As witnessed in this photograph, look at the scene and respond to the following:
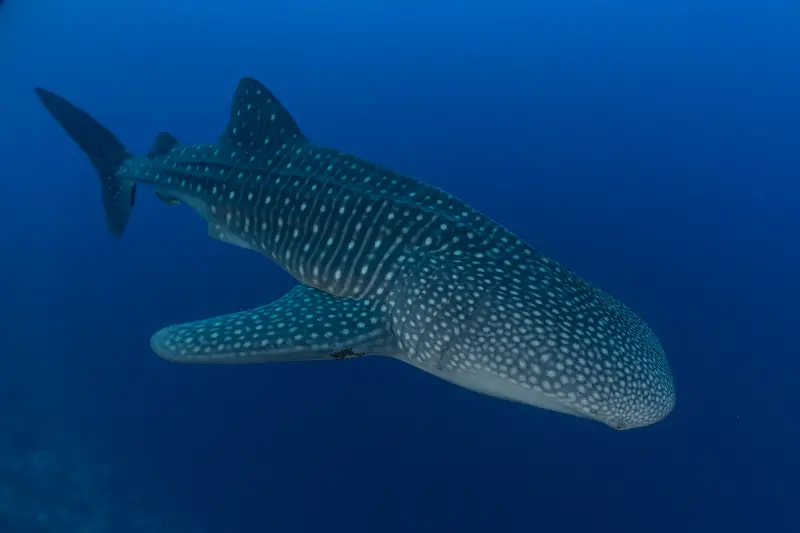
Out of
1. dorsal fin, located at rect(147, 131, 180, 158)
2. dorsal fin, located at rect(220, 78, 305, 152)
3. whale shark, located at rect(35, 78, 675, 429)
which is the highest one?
dorsal fin, located at rect(220, 78, 305, 152)

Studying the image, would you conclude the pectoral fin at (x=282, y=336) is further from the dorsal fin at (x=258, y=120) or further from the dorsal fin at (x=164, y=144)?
the dorsal fin at (x=164, y=144)

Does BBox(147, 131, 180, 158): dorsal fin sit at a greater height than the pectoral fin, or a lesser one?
greater

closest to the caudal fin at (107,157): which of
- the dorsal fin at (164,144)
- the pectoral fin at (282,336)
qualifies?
the dorsal fin at (164,144)

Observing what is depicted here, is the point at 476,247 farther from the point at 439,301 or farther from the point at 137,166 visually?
the point at 137,166

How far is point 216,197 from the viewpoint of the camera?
162 inches

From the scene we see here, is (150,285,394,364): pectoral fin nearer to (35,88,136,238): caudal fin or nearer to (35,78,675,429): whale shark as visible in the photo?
(35,78,675,429): whale shark

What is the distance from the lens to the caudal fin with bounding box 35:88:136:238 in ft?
15.6

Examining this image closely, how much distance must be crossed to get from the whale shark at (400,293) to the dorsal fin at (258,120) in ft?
0.04

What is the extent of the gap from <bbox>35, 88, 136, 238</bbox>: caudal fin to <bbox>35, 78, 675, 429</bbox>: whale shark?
107cm

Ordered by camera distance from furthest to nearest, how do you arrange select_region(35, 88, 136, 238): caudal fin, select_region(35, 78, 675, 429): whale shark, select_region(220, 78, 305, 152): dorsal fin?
1. select_region(35, 88, 136, 238): caudal fin
2. select_region(220, 78, 305, 152): dorsal fin
3. select_region(35, 78, 675, 429): whale shark

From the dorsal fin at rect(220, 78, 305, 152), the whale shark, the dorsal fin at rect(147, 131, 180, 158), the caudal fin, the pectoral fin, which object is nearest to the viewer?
the whale shark

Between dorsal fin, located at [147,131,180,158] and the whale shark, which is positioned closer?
the whale shark

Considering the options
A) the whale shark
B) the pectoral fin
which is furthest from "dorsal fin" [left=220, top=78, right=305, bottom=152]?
the pectoral fin

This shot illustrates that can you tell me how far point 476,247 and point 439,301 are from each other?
0.44m
